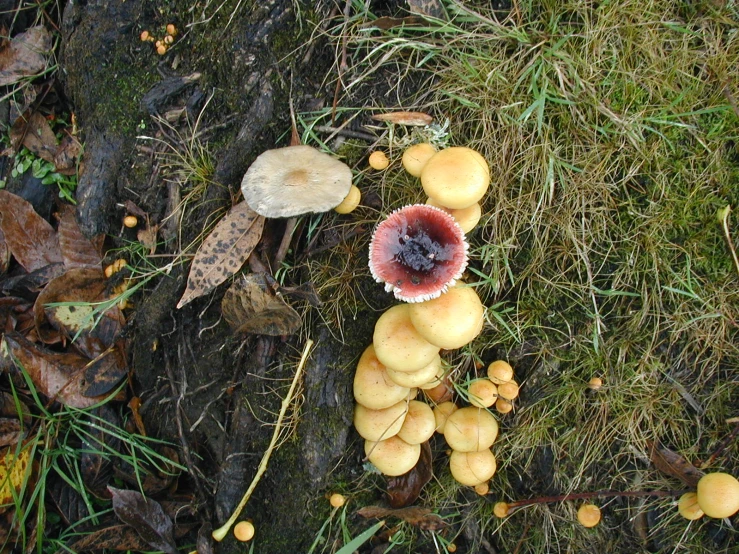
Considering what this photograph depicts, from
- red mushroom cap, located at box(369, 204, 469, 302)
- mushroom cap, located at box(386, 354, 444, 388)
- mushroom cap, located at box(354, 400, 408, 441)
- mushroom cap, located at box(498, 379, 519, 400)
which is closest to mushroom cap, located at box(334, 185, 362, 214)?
red mushroom cap, located at box(369, 204, 469, 302)

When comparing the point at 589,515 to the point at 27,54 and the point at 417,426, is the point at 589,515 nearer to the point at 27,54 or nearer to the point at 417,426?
the point at 417,426

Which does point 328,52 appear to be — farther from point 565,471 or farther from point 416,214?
point 565,471

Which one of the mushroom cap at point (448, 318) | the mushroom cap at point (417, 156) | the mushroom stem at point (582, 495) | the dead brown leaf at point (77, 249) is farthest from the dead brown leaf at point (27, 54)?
the mushroom stem at point (582, 495)

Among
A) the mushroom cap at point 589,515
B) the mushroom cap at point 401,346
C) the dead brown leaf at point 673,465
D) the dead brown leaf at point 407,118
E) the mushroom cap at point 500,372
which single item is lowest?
the mushroom cap at point 589,515

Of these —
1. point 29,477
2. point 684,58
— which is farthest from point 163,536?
point 684,58

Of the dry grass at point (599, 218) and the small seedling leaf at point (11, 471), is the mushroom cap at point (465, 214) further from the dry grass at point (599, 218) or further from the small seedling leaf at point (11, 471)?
the small seedling leaf at point (11, 471)

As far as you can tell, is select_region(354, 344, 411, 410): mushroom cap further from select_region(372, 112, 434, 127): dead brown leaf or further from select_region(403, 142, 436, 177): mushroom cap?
select_region(372, 112, 434, 127): dead brown leaf
